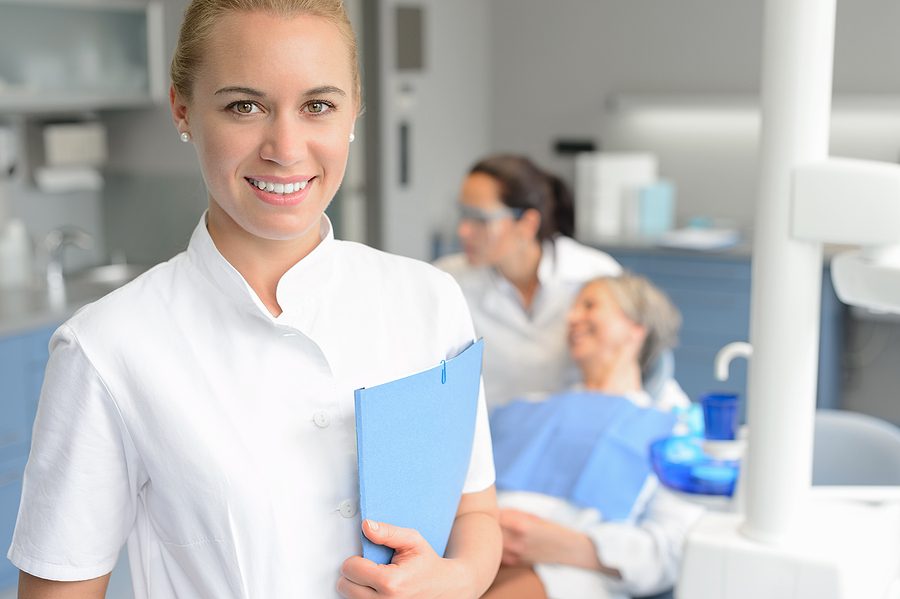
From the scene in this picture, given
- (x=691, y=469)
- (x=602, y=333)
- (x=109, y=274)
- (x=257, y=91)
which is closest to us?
(x=257, y=91)

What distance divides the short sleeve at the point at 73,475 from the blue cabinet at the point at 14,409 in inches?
108

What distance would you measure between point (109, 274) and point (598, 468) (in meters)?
2.84

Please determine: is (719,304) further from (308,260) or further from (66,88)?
(308,260)

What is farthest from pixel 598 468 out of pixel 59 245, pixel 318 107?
pixel 59 245

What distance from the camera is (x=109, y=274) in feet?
15.3

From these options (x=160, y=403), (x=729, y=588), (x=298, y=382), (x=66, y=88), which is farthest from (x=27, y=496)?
(x=66, y=88)

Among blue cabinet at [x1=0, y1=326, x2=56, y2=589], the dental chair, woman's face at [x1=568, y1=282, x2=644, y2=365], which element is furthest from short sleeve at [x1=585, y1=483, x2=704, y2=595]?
blue cabinet at [x1=0, y1=326, x2=56, y2=589]

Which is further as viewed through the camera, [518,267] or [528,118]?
[528,118]

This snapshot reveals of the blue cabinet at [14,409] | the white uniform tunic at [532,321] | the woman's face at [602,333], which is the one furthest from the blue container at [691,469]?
the blue cabinet at [14,409]

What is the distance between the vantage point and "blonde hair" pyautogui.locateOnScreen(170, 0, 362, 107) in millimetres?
983

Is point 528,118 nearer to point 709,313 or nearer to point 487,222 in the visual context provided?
point 709,313

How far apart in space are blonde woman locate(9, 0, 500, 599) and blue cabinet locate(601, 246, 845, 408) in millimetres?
4031

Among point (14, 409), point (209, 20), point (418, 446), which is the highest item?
point (209, 20)

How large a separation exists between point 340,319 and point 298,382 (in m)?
0.08
